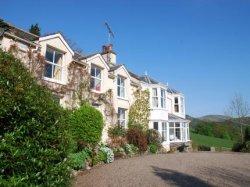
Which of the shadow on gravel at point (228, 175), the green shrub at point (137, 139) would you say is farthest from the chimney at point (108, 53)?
the shadow on gravel at point (228, 175)

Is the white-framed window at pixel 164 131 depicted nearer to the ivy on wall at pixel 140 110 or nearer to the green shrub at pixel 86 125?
the ivy on wall at pixel 140 110

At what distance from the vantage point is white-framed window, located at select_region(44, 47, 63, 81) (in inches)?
695

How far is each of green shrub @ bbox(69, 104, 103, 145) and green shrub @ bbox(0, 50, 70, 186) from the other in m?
9.81

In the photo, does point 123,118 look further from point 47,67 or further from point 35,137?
point 35,137

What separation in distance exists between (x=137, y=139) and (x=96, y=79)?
5.71m

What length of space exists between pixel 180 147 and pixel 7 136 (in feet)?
89.9

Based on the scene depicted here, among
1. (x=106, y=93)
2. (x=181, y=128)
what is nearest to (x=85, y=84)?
(x=106, y=93)

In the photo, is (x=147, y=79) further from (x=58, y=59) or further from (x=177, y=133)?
(x=58, y=59)

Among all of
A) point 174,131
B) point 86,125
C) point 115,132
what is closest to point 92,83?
point 115,132

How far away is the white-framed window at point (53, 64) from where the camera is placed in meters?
17.7

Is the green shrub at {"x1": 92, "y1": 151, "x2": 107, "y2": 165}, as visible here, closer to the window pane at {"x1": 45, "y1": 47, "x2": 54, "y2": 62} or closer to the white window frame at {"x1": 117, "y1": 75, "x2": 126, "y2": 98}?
the window pane at {"x1": 45, "y1": 47, "x2": 54, "y2": 62}

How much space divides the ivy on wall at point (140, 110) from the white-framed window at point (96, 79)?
15.1 ft

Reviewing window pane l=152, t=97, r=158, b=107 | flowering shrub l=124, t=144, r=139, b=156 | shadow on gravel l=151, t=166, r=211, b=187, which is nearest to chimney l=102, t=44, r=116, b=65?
window pane l=152, t=97, r=158, b=107

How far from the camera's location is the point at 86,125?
16156 millimetres
